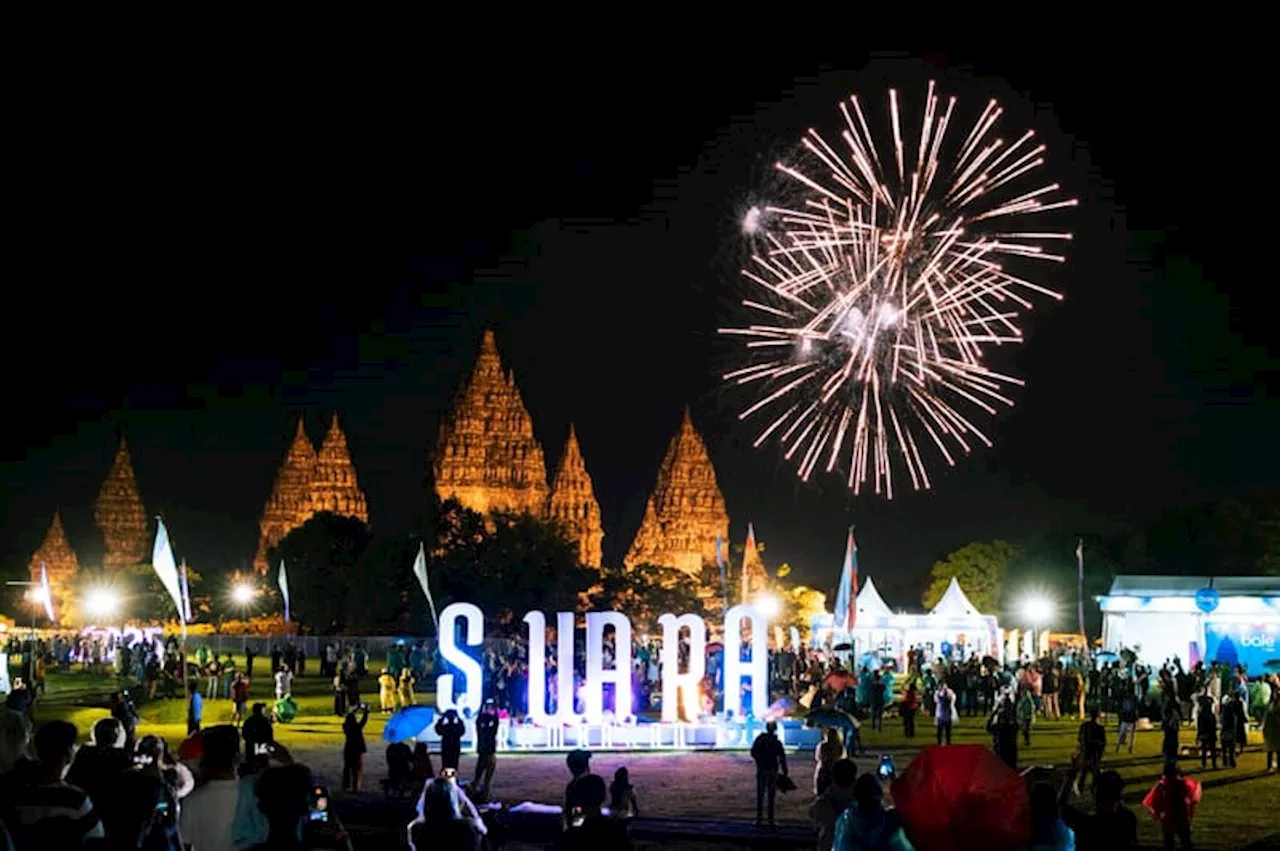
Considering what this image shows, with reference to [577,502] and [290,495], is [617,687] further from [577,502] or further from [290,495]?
[290,495]

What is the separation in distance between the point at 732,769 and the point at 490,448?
3647 inches

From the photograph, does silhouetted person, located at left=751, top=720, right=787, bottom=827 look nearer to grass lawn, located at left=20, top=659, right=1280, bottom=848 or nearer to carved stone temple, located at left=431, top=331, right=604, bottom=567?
grass lawn, located at left=20, top=659, right=1280, bottom=848

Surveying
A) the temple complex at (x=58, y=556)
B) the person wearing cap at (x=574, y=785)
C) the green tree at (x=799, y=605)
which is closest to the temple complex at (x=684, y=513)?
the green tree at (x=799, y=605)

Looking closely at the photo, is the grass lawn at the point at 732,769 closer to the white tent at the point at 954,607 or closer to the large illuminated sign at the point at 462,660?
the large illuminated sign at the point at 462,660

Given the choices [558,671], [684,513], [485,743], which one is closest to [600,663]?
[558,671]

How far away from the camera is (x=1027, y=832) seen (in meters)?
6.39

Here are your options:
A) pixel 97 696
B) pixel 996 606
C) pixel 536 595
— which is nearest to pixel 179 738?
pixel 97 696

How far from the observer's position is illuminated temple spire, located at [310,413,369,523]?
129m

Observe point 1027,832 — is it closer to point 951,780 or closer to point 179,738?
point 951,780

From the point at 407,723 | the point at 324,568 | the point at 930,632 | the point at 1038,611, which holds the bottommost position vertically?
the point at 407,723

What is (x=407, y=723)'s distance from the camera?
1827 cm

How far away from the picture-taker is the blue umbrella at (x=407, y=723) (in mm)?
18125

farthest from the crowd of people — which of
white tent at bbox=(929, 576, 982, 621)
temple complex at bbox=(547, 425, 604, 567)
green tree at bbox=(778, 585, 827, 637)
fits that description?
temple complex at bbox=(547, 425, 604, 567)

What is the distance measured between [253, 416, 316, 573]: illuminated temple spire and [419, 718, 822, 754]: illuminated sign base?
4196 inches
